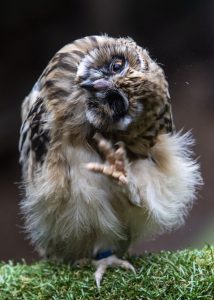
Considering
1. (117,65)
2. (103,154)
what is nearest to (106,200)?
(103,154)

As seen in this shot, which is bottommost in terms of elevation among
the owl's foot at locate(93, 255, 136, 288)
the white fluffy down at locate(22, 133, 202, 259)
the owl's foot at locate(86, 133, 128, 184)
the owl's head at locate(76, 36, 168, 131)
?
the owl's foot at locate(93, 255, 136, 288)

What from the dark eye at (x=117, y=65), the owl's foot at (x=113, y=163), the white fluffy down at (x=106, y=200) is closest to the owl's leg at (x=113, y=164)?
the owl's foot at (x=113, y=163)

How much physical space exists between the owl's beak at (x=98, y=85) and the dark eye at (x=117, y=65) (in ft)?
0.18

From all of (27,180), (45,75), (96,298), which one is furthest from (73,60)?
(96,298)

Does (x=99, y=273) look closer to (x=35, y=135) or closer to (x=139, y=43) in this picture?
(x=35, y=135)

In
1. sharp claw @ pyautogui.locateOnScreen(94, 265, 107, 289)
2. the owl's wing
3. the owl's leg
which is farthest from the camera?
the owl's wing

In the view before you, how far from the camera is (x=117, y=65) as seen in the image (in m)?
1.99

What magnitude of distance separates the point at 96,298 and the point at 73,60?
771 mm

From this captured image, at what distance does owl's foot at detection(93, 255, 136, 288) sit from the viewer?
211 cm

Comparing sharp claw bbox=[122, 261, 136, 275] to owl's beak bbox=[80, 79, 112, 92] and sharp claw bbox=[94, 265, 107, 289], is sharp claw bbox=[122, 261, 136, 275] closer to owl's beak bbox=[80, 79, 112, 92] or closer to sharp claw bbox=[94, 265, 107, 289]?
sharp claw bbox=[94, 265, 107, 289]

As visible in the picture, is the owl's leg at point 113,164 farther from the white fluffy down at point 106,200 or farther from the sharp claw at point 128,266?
the sharp claw at point 128,266

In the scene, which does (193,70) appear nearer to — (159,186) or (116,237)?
(159,186)

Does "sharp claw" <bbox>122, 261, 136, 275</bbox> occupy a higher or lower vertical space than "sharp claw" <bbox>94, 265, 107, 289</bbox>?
lower

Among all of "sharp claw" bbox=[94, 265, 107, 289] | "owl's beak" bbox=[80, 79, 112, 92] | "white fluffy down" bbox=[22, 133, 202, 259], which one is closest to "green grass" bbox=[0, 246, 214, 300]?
"sharp claw" bbox=[94, 265, 107, 289]
